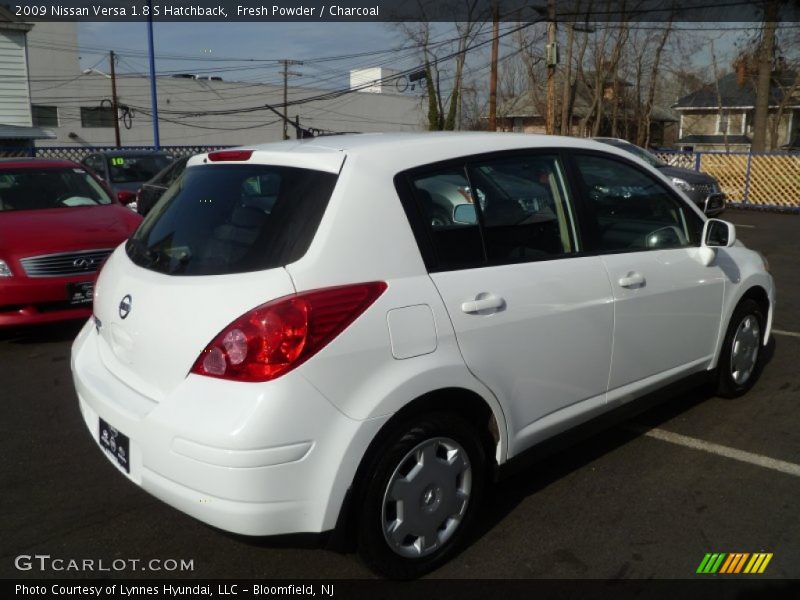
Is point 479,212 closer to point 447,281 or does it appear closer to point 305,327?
point 447,281

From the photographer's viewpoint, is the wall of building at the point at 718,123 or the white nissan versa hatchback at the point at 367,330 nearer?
the white nissan versa hatchback at the point at 367,330

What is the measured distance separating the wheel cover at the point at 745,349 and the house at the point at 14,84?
68.0 ft

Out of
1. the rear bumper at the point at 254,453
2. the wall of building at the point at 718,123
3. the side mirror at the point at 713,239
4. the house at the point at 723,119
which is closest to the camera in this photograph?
the rear bumper at the point at 254,453

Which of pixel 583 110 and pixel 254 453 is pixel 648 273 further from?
pixel 583 110

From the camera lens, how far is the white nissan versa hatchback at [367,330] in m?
2.51

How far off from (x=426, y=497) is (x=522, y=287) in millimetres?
937

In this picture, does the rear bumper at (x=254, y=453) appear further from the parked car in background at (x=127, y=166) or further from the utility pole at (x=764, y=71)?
the utility pole at (x=764, y=71)

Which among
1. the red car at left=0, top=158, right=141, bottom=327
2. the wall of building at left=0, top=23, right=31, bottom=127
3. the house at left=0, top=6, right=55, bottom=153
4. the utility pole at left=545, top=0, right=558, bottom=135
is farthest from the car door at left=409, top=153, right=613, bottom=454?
the wall of building at left=0, top=23, right=31, bottom=127

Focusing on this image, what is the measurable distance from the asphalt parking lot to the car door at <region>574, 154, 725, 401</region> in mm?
464

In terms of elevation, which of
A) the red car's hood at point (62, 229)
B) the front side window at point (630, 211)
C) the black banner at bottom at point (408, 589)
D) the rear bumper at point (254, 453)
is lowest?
the black banner at bottom at point (408, 589)

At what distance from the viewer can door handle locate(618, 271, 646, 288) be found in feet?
11.7

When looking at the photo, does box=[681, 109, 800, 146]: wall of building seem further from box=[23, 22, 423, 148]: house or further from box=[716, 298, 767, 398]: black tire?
box=[716, 298, 767, 398]: black tire

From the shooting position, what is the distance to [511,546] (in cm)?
319

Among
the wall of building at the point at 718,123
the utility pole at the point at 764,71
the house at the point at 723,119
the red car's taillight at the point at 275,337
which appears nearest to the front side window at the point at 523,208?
the red car's taillight at the point at 275,337
